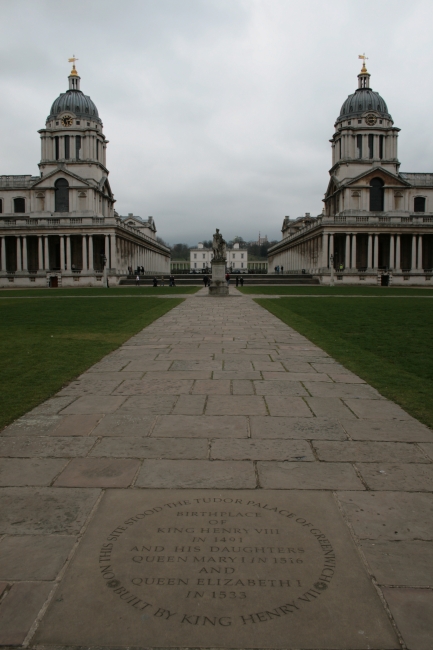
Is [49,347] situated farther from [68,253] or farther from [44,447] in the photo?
[68,253]

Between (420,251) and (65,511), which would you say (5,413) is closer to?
(65,511)

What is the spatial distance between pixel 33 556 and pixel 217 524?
1173 mm

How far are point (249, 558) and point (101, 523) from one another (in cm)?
107

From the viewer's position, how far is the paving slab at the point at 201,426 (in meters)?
5.52

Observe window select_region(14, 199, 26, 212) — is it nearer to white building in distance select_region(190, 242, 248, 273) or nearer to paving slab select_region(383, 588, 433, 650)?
paving slab select_region(383, 588, 433, 650)

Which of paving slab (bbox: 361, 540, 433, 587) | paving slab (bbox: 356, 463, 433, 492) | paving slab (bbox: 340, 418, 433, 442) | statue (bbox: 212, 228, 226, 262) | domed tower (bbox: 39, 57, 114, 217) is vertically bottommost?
paving slab (bbox: 361, 540, 433, 587)

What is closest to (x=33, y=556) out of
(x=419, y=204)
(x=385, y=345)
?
(x=385, y=345)

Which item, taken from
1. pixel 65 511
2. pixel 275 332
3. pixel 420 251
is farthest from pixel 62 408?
pixel 420 251

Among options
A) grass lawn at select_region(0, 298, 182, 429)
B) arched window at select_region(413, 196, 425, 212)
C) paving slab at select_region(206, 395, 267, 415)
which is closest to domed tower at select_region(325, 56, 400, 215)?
arched window at select_region(413, 196, 425, 212)

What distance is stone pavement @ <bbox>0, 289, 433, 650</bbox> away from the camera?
8.38ft

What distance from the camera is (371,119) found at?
75.3m

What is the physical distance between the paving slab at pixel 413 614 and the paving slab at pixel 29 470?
9.14ft

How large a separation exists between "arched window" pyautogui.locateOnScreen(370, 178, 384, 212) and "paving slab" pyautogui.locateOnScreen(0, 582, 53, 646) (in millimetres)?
78041

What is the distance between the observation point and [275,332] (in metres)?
14.7
